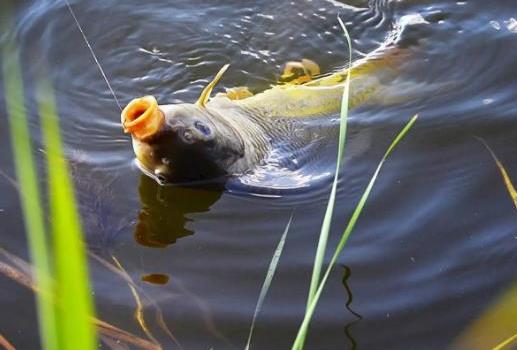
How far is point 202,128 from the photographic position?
3.51 metres

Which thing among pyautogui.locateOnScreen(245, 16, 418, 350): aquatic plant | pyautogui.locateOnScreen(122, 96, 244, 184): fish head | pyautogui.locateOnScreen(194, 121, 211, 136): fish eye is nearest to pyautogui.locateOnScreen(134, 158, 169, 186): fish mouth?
pyautogui.locateOnScreen(122, 96, 244, 184): fish head

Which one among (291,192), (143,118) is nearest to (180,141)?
(143,118)

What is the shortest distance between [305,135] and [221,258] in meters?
0.95

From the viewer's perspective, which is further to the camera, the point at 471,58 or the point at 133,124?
the point at 471,58

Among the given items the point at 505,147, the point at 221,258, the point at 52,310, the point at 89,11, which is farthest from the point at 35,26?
the point at 52,310

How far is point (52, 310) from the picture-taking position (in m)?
1.19

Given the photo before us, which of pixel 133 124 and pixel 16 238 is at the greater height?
pixel 133 124

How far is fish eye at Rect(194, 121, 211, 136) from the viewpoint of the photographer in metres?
3.49

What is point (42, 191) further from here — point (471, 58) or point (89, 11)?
point (471, 58)

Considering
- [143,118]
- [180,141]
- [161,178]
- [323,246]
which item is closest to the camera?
[323,246]

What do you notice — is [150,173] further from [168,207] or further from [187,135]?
[187,135]

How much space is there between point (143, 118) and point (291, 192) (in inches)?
31.8

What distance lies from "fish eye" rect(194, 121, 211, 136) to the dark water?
1.12ft

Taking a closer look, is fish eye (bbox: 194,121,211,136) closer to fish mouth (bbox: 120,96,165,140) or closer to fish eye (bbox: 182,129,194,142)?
fish eye (bbox: 182,129,194,142)
